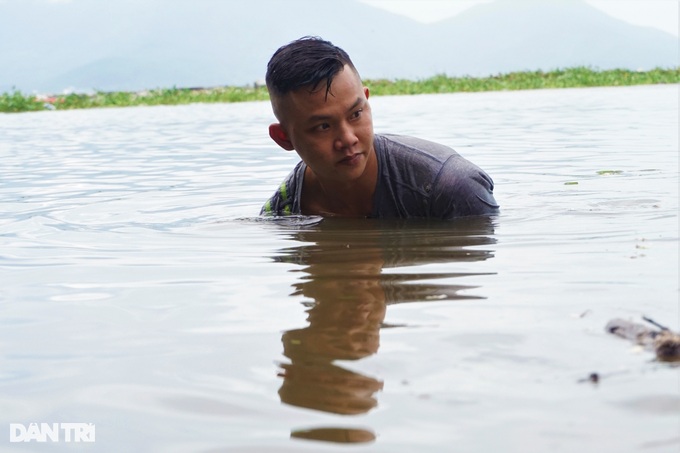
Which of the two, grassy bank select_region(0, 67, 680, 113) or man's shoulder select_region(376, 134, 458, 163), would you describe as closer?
man's shoulder select_region(376, 134, 458, 163)

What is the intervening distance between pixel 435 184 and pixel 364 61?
18422 centimetres

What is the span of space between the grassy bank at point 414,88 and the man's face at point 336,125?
22.0 meters

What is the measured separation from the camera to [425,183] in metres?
4.19

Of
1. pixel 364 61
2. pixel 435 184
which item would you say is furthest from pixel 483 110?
pixel 364 61

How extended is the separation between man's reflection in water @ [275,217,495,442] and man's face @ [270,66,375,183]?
0.31m

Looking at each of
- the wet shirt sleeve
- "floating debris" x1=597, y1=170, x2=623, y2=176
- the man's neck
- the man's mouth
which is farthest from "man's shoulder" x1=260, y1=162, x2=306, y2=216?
"floating debris" x1=597, y1=170, x2=623, y2=176

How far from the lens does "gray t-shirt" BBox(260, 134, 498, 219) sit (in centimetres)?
416

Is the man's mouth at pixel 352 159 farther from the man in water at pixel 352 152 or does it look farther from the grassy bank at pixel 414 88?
the grassy bank at pixel 414 88

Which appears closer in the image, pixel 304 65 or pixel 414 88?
pixel 304 65

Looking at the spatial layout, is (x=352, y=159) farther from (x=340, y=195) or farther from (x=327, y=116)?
(x=340, y=195)

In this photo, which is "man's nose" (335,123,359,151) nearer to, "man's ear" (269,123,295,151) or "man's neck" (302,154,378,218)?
"man's neck" (302,154,378,218)

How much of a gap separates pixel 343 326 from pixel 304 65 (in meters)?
1.88

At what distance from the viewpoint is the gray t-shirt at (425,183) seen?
416 centimetres

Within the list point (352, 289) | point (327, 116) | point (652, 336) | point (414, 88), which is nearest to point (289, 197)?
point (327, 116)
